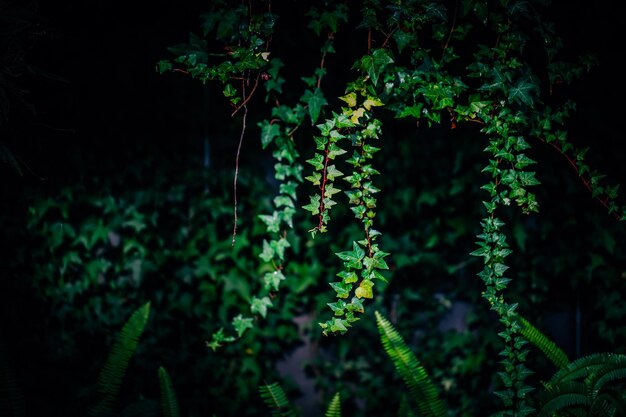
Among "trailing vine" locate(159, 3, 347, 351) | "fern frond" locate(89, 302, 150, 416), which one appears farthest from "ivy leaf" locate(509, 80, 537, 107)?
"fern frond" locate(89, 302, 150, 416)

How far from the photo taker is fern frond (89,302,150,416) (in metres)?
1.87

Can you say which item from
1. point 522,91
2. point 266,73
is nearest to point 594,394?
point 522,91

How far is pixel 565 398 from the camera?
173 centimetres

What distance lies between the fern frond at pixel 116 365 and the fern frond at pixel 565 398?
5.55 feet

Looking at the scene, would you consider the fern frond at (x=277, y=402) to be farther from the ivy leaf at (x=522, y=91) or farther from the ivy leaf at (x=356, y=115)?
the ivy leaf at (x=522, y=91)

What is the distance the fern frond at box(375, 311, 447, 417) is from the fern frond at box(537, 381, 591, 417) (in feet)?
1.33

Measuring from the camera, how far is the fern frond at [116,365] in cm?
187

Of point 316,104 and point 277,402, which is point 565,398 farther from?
point 316,104

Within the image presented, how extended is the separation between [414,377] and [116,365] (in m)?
1.29

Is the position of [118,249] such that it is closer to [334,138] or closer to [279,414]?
[279,414]

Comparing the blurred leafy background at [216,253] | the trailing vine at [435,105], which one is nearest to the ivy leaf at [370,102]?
the trailing vine at [435,105]

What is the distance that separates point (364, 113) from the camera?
5.64 feet

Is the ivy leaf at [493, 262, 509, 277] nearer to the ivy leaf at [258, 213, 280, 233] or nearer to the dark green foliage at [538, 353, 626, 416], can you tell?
the dark green foliage at [538, 353, 626, 416]

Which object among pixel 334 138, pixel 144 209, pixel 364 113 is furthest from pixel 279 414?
pixel 144 209
